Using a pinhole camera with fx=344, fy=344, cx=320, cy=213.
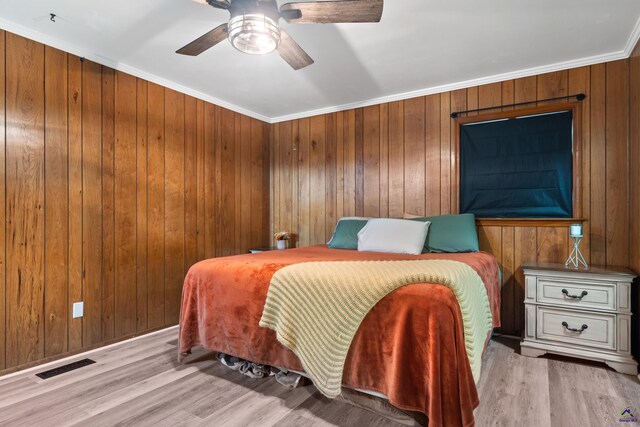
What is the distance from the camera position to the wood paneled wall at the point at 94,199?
232 centimetres

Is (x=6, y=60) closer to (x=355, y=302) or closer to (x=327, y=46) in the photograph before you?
(x=327, y=46)

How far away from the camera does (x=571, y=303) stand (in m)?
2.43

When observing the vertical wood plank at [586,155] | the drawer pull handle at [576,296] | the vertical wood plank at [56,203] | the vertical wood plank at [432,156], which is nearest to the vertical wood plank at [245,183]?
the vertical wood plank at [56,203]

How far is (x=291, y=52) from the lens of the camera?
6.99 ft

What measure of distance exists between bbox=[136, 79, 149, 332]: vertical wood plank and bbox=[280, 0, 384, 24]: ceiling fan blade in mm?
1888

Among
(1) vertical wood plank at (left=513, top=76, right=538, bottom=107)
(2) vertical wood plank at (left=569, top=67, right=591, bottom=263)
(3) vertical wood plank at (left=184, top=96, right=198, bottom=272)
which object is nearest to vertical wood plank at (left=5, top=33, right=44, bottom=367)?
(3) vertical wood plank at (left=184, top=96, right=198, bottom=272)

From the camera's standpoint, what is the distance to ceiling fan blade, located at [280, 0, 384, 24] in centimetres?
165

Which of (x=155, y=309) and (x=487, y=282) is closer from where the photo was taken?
(x=487, y=282)

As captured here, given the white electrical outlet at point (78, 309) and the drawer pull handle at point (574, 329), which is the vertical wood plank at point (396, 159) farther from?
the white electrical outlet at point (78, 309)

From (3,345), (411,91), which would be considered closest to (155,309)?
(3,345)

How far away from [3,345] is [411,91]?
389 cm

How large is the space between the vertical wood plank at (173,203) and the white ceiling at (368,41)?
0.79 feet

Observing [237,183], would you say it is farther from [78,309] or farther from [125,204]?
[78,309]

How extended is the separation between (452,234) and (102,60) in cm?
321
